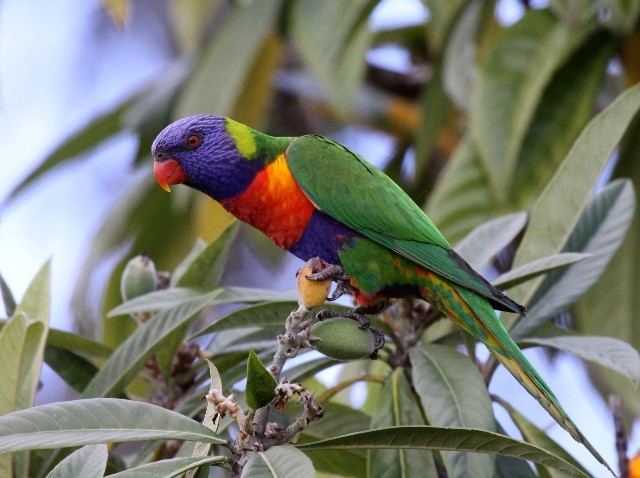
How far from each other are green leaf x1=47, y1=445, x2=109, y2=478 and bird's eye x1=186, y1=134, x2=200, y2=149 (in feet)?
3.02

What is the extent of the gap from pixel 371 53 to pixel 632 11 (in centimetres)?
210

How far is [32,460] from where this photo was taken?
202 centimetres

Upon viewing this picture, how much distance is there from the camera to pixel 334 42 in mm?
3439

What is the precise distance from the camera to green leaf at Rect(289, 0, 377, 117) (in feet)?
11.0

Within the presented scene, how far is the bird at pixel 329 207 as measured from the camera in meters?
2.08

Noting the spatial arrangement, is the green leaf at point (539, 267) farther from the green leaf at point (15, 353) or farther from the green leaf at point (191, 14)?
the green leaf at point (191, 14)

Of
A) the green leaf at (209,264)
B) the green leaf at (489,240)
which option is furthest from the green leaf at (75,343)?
the green leaf at (489,240)

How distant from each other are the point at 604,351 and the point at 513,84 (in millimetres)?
1594

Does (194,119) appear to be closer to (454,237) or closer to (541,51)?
(454,237)

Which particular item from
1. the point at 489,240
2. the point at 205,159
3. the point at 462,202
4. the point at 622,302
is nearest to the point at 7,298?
the point at 205,159

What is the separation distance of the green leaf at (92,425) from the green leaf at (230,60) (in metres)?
2.28

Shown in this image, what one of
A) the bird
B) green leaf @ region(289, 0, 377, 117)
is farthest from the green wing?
green leaf @ region(289, 0, 377, 117)

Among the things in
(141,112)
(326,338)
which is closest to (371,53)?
(141,112)

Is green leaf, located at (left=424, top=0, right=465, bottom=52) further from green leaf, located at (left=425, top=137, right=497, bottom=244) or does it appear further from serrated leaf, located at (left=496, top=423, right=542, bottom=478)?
serrated leaf, located at (left=496, top=423, right=542, bottom=478)
